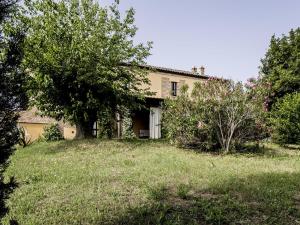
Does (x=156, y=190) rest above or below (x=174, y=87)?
below

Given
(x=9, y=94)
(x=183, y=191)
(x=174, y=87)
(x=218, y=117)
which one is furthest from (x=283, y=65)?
(x=9, y=94)

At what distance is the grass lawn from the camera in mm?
6309

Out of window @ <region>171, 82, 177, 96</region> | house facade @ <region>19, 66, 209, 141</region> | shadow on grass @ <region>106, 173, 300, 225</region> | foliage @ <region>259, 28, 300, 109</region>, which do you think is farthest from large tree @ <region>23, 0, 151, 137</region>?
window @ <region>171, 82, 177, 96</region>

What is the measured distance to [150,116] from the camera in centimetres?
3081

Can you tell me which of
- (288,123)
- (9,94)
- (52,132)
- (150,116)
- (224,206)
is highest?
(150,116)

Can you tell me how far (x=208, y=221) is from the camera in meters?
6.12

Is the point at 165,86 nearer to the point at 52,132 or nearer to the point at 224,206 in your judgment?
the point at 52,132

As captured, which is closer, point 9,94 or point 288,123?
point 9,94

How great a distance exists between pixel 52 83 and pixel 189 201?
12604 mm

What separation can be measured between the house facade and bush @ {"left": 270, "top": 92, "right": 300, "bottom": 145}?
32.6 feet

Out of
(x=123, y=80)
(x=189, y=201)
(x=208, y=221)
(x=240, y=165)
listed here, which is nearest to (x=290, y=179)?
(x=240, y=165)

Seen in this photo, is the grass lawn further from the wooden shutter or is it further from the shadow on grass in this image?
the wooden shutter

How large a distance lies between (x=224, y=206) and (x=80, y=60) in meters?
12.4

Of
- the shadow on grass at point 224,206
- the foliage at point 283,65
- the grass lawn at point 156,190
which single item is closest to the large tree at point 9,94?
the grass lawn at point 156,190
